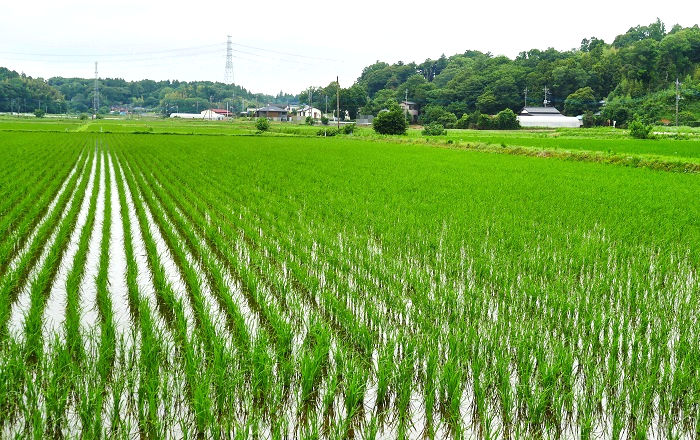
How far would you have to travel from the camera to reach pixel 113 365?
3479 millimetres

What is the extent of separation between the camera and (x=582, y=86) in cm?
6381

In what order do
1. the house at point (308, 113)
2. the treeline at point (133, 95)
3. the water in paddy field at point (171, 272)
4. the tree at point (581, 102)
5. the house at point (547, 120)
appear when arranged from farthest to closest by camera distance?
the treeline at point (133, 95) < the house at point (308, 113) < the tree at point (581, 102) < the house at point (547, 120) < the water in paddy field at point (171, 272)

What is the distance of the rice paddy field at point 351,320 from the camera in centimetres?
295

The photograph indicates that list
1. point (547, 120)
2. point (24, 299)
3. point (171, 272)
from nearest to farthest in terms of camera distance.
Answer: point (24, 299)
point (171, 272)
point (547, 120)

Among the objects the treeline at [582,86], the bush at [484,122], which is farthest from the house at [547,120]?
the bush at [484,122]

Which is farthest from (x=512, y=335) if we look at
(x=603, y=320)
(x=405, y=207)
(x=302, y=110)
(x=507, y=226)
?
(x=302, y=110)

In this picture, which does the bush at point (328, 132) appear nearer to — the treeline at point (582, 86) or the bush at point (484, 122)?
the treeline at point (582, 86)

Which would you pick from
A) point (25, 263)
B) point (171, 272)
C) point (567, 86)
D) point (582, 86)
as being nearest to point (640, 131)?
→ point (171, 272)

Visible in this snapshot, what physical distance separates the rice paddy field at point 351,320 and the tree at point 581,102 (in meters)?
54.0

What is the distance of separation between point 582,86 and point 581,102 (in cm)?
614

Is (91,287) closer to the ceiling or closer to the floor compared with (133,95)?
closer to the floor

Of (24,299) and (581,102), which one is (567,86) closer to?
(581,102)

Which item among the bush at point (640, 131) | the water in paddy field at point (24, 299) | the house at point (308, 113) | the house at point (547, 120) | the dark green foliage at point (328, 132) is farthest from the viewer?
the house at point (308, 113)

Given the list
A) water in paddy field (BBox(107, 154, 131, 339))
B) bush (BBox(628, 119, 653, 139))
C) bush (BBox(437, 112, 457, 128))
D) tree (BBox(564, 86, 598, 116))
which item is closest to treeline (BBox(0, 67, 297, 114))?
bush (BBox(437, 112, 457, 128))
